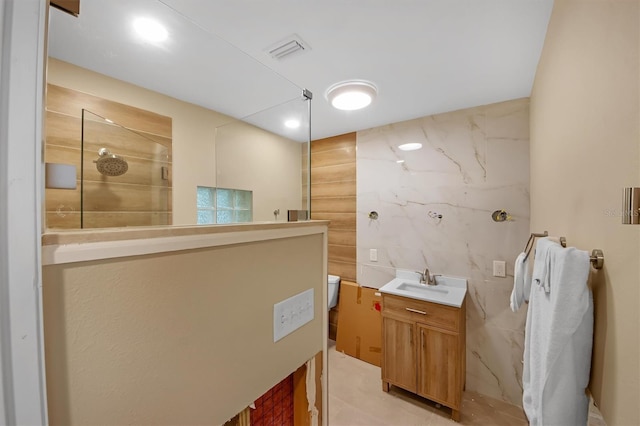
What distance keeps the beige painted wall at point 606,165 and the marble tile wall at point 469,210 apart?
1.10m

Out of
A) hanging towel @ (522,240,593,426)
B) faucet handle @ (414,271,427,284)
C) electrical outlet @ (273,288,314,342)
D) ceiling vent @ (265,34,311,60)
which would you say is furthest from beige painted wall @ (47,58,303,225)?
faucet handle @ (414,271,427,284)

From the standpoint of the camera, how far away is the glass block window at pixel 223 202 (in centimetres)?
118

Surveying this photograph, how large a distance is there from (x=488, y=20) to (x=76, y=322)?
5.98 ft

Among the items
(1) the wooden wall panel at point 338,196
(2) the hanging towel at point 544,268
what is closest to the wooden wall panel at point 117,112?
(2) the hanging towel at point 544,268

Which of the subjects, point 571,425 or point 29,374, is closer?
point 29,374

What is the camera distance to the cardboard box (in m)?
2.52

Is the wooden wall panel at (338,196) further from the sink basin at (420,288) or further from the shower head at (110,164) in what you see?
the shower head at (110,164)

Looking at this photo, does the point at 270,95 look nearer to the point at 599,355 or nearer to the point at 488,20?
the point at 488,20

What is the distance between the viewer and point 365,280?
2713 millimetres

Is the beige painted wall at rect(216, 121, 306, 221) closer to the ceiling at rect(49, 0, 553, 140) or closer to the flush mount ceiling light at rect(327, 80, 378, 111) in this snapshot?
the ceiling at rect(49, 0, 553, 140)

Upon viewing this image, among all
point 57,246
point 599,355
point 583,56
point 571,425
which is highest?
point 583,56

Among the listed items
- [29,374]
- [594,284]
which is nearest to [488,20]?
[594,284]

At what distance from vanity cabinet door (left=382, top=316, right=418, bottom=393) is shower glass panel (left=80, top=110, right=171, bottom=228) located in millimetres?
1895

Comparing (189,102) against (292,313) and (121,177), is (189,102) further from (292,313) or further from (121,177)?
(292,313)
